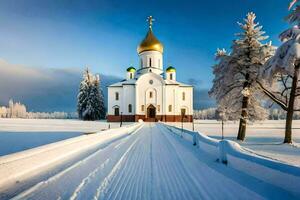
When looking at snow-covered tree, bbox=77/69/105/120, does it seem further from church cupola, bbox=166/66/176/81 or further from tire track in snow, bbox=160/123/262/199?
tire track in snow, bbox=160/123/262/199

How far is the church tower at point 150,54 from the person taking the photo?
60.9 meters

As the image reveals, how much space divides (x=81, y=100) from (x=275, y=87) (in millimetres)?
53247

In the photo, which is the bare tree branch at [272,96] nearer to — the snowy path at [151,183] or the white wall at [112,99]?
the snowy path at [151,183]

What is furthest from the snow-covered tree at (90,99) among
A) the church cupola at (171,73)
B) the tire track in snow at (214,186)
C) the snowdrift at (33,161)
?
the tire track in snow at (214,186)

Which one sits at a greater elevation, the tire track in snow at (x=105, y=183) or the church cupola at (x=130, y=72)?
the church cupola at (x=130, y=72)

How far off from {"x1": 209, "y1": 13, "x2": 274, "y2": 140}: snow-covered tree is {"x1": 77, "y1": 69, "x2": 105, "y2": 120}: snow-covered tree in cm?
4729

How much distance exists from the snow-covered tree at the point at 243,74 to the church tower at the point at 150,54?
1598 inches

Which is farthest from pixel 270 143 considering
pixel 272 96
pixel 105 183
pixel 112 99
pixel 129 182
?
pixel 112 99

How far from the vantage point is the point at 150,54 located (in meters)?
61.3

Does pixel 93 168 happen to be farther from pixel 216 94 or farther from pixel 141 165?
pixel 216 94

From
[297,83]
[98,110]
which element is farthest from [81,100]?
[297,83]

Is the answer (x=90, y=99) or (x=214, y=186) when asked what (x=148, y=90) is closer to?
(x=90, y=99)

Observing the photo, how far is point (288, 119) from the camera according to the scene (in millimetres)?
16828

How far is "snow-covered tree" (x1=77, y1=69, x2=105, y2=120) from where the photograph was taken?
6391cm
